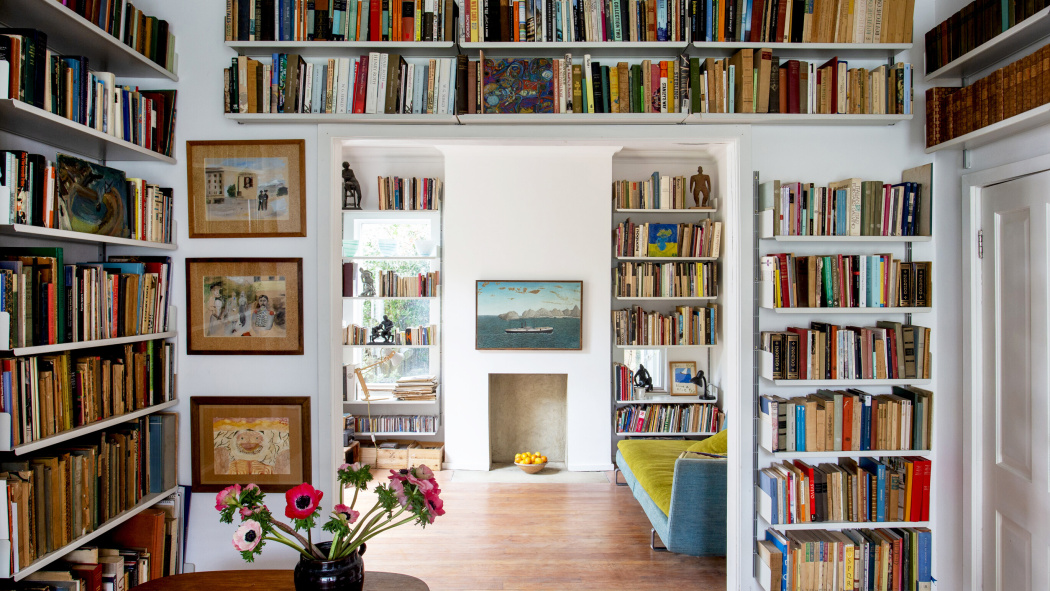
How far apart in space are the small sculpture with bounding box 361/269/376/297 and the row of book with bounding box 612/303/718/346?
6.80ft

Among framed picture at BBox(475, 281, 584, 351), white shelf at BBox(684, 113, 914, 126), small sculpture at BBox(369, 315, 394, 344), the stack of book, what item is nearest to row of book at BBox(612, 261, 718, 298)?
framed picture at BBox(475, 281, 584, 351)

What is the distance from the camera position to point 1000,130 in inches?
84.0

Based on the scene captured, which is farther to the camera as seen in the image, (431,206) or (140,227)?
(431,206)

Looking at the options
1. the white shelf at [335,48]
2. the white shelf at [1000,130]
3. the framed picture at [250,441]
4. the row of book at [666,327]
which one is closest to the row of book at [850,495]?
the white shelf at [1000,130]

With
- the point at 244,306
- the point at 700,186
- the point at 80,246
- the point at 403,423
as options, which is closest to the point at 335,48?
the point at 244,306

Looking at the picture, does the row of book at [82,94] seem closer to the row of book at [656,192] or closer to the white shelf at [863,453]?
the white shelf at [863,453]

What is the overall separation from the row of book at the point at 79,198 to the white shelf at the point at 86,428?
664 mm

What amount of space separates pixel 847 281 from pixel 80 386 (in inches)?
113

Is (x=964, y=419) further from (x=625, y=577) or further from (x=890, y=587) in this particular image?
(x=625, y=577)

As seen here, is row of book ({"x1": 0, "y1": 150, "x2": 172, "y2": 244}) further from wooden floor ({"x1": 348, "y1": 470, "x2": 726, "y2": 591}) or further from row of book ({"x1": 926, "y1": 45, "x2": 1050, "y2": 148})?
row of book ({"x1": 926, "y1": 45, "x2": 1050, "y2": 148})

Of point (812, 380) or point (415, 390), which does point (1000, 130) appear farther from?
point (415, 390)

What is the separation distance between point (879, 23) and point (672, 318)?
298cm

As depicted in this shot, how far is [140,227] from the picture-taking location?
240cm

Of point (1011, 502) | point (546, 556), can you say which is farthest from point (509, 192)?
point (1011, 502)
